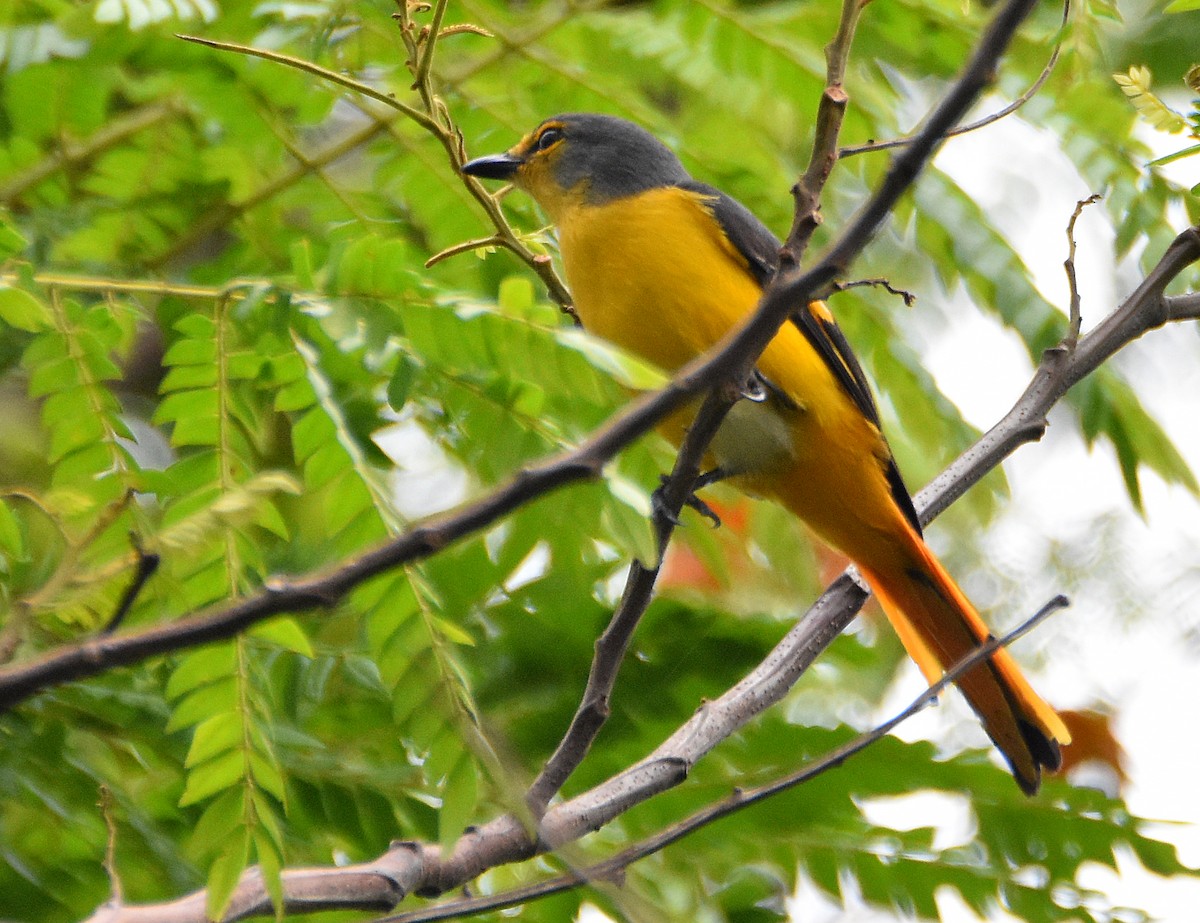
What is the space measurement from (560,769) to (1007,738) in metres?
1.52

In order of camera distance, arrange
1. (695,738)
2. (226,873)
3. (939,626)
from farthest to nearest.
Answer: (939,626) → (695,738) → (226,873)

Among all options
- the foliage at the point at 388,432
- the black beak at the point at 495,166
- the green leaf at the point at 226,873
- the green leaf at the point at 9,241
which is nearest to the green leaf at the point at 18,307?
the foliage at the point at 388,432

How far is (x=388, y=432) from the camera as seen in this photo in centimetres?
334

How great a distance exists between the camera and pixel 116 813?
256 centimetres

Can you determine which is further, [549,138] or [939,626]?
[549,138]

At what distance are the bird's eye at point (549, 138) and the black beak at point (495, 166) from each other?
3.2 inches

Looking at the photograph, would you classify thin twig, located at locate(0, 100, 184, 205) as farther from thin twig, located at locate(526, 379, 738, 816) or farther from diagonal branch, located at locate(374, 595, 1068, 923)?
diagonal branch, located at locate(374, 595, 1068, 923)

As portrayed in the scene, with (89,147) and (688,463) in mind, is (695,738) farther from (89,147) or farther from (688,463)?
(89,147)

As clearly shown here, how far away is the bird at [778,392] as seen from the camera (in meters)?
3.42

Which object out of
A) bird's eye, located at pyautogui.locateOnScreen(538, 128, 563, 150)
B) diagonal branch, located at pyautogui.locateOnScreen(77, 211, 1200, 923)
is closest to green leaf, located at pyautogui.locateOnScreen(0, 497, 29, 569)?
diagonal branch, located at pyautogui.locateOnScreen(77, 211, 1200, 923)

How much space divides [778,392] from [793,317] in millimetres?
221

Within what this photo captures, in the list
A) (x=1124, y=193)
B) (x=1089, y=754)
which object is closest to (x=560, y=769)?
(x=1124, y=193)

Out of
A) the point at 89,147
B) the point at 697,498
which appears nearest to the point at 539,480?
the point at 697,498

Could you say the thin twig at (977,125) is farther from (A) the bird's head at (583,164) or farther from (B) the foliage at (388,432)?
(A) the bird's head at (583,164)
